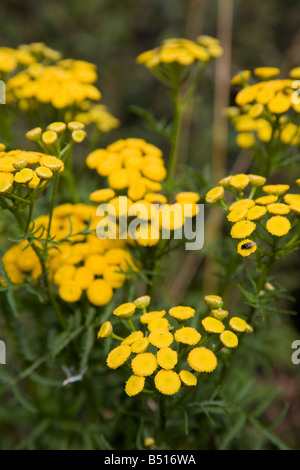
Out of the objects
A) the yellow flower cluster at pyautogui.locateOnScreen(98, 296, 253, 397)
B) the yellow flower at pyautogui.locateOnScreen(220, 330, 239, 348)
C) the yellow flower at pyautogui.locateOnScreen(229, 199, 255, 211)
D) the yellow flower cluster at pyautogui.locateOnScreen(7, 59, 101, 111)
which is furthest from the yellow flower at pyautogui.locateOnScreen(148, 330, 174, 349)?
the yellow flower cluster at pyautogui.locateOnScreen(7, 59, 101, 111)

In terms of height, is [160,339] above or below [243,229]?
below

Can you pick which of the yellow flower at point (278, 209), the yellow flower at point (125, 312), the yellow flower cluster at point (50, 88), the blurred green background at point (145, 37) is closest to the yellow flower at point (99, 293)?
the yellow flower at point (125, 312)

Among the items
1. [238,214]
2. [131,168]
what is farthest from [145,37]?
[238,214]

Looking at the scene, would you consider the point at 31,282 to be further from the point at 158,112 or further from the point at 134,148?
the point at 158,112

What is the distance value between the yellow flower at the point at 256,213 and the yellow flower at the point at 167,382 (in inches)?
16.9

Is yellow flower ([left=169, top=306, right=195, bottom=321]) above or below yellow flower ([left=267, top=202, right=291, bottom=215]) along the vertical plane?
below

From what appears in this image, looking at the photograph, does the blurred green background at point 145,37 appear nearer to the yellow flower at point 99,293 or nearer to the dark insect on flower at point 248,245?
the yellow flower at point 99,293

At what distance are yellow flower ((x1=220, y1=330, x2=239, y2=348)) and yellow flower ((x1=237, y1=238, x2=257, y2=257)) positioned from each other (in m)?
0.20

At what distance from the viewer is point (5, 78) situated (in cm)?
159

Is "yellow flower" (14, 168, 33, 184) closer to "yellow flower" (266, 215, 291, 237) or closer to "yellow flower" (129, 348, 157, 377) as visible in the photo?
"yellow flower" (129, 348, 157, 377)

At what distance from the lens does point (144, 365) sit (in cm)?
98

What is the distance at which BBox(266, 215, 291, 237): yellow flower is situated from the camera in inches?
42.3

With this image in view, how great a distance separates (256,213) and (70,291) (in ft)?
1.94

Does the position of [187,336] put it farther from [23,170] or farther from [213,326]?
[23,170]
